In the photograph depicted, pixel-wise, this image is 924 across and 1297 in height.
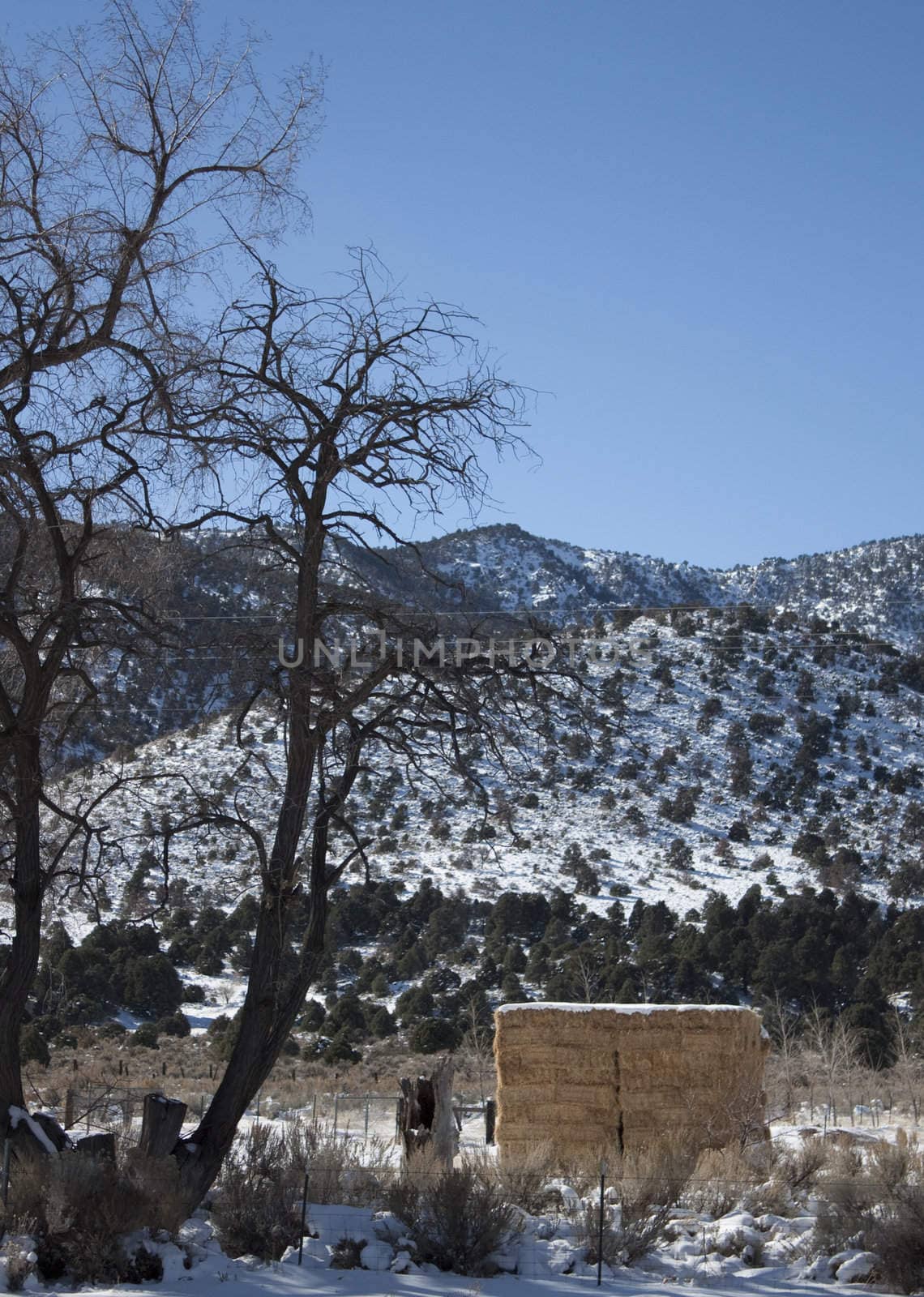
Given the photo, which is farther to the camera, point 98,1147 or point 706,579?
point 706,579

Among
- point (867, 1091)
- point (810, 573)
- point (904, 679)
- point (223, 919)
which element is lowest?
point (867, 1091)

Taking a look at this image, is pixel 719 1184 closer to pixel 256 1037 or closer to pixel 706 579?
pixel 256 1037

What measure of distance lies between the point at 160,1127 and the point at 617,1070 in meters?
8.26

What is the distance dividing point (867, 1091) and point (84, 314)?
2126 centimetres

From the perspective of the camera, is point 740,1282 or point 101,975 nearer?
point 740,1282

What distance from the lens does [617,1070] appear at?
1738 centimetres

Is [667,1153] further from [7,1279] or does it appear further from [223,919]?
[223,919]

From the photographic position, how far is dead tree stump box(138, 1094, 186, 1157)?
413 inches

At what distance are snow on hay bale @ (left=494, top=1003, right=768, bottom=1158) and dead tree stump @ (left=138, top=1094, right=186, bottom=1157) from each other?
733cm

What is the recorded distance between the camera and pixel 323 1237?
406 inches

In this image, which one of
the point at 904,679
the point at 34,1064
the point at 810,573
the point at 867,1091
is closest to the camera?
the point at 867,1091

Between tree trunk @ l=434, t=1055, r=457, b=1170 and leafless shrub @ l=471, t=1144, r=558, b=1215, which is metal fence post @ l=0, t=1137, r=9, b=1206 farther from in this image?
tree trunk @ l=434, t=1055, r=457, b=1170

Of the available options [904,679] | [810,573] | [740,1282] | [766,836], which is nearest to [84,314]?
[740,1282]

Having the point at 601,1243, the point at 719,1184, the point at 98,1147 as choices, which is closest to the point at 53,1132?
the point at 98,1147
